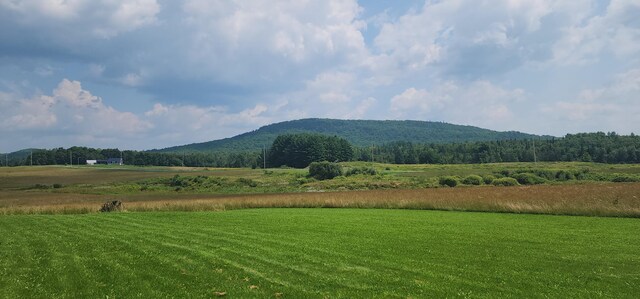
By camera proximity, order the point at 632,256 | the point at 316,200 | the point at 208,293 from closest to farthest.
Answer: the point at 208,293, the point at 632,256, the point at 316,200

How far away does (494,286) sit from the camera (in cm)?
1121

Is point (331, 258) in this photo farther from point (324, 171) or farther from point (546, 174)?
point (324, 171)

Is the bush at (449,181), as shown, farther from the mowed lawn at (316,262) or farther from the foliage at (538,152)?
the foliage at (538,152)

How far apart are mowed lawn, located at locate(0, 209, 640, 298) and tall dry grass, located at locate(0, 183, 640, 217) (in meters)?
8.10

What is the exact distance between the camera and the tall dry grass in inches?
1171

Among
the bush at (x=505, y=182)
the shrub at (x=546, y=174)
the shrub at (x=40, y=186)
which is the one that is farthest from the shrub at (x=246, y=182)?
the shrub at (x=546, y=174)

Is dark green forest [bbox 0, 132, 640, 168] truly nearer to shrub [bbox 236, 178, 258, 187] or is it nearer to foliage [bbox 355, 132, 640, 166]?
foliage [bbox 355, 132, 640, 166]

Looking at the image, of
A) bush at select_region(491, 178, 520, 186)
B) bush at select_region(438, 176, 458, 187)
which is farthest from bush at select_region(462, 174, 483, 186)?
bush at select_region(491, 178, 520, 186)

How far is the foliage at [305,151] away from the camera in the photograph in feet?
538

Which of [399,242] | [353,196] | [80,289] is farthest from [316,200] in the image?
[80,289]

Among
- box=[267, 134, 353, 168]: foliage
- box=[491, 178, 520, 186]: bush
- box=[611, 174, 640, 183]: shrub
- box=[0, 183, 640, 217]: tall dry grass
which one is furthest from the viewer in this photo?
box=[267, 134, 353, 168]: foliage

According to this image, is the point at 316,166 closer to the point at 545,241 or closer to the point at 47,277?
the point at 545,241

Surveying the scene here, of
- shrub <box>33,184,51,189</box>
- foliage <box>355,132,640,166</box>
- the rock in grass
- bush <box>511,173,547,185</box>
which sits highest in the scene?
foliage <box>355,132,640,166</box>

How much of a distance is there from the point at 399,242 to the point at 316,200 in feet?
83.9
